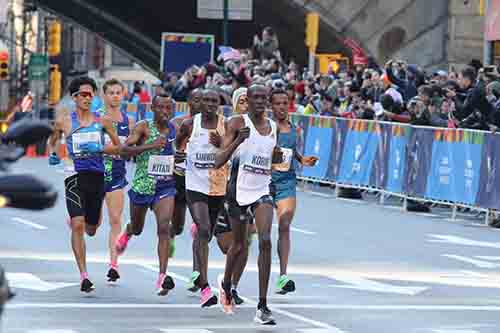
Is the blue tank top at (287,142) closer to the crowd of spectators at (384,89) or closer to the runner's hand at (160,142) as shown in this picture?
the runner's hand at (160,142)

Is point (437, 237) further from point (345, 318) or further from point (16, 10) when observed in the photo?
point (16, 10)

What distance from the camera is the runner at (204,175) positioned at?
1347 centimetres

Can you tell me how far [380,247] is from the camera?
19.7 m

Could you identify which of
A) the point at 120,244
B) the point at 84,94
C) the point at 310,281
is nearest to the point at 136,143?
the point at 84,94

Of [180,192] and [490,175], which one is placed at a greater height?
[180,192]

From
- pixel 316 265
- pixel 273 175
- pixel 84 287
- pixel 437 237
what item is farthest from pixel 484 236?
pixel 84 287

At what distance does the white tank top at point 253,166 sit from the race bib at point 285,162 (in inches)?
23.2

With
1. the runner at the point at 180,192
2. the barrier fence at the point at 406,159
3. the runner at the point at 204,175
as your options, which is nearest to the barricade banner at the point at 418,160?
the barrier fence at the point at 406,159

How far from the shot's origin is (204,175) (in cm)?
1363

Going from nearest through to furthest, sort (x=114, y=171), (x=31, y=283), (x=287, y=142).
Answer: (x=287, y=142), (x=31, y=283), (x=114, y=171)

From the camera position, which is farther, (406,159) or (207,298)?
(406,159)

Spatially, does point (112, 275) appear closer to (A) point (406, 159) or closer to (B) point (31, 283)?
(B) point (31, 283)

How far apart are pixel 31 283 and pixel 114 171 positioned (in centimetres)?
125

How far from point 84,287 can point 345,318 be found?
7.83 feet
